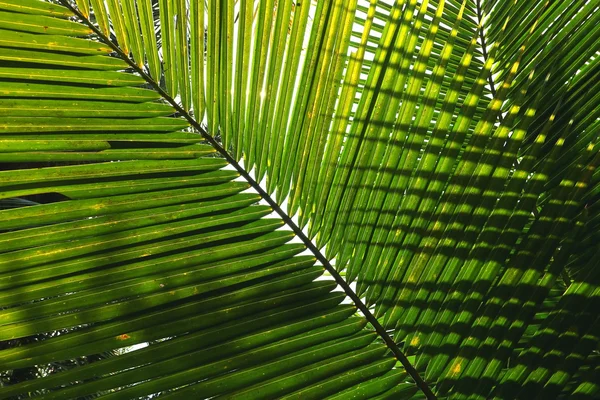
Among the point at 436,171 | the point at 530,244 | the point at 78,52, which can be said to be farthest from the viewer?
the point at 78,52

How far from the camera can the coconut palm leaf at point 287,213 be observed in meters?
0.79

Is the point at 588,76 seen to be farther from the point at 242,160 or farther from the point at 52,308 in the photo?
the point at 52,308

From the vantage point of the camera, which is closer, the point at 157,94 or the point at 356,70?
the point at 356,70

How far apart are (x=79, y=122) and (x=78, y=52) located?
0.55ft

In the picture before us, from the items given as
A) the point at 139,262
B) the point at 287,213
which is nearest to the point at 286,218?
the point at 287,213

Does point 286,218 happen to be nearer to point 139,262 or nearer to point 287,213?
point 287,213

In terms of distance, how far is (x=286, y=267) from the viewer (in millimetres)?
944

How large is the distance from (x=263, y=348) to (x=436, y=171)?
39cm

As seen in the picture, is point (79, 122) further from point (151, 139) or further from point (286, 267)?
point (286, 267)

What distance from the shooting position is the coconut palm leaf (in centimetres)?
79

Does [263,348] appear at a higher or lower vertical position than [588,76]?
lower

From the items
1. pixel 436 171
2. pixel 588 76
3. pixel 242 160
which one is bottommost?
pixel 242 160

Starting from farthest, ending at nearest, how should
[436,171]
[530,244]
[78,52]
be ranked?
[78,52] → [436,171] → [530,244]

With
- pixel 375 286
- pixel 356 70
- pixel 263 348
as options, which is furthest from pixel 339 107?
pixel 263 348
